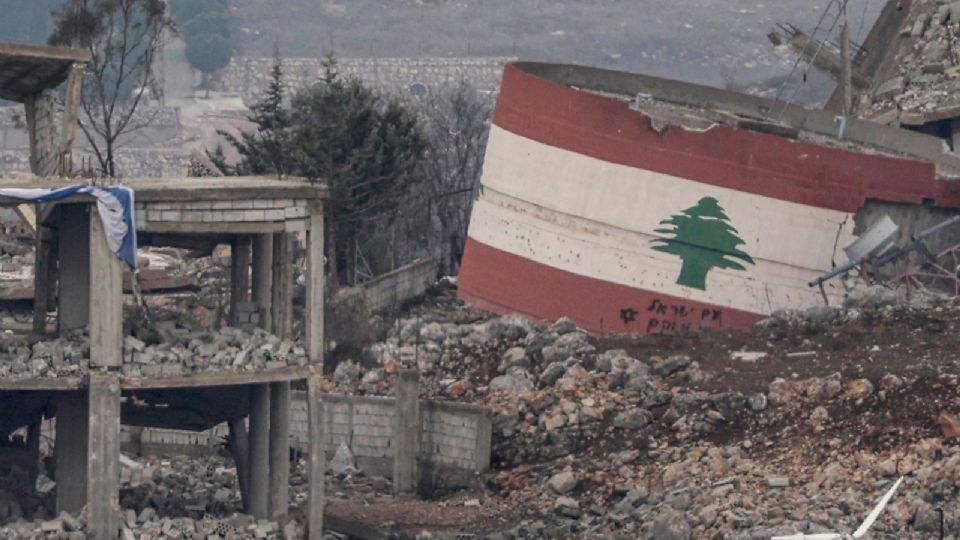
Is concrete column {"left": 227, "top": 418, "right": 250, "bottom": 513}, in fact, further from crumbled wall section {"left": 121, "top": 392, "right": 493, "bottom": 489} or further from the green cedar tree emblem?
the green cedar tree emblem

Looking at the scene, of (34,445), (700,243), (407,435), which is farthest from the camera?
(700,243)

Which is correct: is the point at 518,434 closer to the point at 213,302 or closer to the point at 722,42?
the point at 213,302

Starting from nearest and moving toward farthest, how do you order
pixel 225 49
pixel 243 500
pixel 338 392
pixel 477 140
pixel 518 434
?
pixel 243 500 < pixel 518 434 < pixel 338 392 < pixel 477 140 < pixel 225 49

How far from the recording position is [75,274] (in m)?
34.0

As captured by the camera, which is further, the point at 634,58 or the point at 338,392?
the point at 634,58

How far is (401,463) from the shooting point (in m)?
37.7

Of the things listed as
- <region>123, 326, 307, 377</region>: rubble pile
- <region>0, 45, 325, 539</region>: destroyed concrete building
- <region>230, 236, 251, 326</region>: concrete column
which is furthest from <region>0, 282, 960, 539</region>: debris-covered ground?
<region>230, 236, 251, 326</region>: concrete column

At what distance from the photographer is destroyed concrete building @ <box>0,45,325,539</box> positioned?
32531 millimetres

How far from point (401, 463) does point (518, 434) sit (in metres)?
1.62

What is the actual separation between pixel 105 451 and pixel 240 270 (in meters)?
4.99

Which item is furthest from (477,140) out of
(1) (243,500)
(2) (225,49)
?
(2) (225,49)

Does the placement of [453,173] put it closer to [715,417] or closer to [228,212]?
[715,417]

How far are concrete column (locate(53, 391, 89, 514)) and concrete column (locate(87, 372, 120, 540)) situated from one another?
4.20 feet

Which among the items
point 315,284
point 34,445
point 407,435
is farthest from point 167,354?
point 407,435
